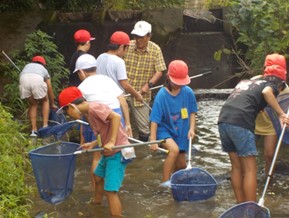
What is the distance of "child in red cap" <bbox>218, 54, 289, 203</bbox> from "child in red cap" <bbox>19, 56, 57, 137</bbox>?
152 inches

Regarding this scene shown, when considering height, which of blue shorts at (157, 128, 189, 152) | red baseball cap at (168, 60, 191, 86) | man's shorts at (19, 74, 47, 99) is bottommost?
blue shorts at (157, 128, 189, 152)

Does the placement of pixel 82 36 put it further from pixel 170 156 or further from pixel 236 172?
pixel 236 172

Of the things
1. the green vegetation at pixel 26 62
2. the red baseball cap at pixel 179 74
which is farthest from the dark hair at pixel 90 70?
the green vegetation at pixel 26 62

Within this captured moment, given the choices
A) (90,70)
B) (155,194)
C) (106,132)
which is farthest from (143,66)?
(106,132)

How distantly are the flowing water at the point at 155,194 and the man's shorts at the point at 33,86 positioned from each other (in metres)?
1.26

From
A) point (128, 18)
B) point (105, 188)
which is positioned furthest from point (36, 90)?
point (128, 18)

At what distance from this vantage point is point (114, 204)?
6062 millimetres

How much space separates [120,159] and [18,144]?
8.18 feet

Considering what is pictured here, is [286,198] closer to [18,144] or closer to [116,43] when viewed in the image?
[116,43]

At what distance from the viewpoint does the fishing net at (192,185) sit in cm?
646

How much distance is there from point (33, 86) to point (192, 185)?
143 inches

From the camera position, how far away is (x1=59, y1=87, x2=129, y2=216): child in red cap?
5.68 m

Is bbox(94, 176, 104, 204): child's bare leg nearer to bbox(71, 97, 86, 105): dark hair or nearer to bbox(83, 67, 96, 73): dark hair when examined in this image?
bbox(71, 97, 86, 105): dark hair

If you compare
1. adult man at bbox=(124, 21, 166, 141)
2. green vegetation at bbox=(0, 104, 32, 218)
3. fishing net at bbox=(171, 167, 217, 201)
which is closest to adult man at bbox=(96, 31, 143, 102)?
adult man at bbox=(124, 21, 166, 141)
